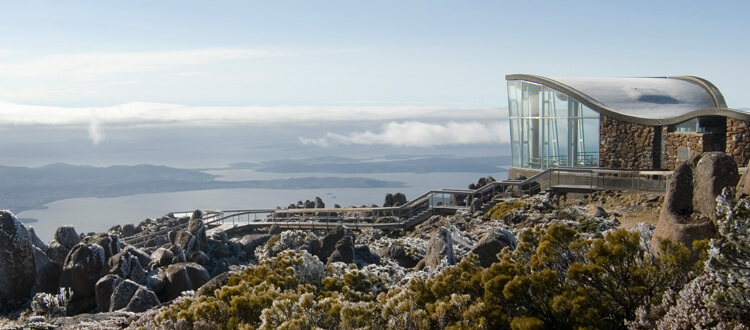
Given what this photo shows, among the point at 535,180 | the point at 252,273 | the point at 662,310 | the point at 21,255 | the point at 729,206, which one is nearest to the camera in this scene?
the point at 729,206

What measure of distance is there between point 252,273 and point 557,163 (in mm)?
21666

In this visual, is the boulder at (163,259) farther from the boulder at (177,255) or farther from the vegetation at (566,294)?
the vegetation at (566,294)

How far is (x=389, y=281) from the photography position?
486 inches

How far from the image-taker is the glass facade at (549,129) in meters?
30.5

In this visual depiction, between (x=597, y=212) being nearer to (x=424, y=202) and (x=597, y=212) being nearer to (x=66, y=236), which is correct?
(x=424, y=202)

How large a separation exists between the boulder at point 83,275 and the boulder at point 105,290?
88cm

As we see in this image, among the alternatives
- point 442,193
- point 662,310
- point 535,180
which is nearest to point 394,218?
A: point 442,193

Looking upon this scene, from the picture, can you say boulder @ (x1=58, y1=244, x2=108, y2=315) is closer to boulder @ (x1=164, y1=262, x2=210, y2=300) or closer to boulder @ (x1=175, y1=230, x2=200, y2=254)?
→ boulder @ (x1=164, y1=262, x2=210, y2=300)

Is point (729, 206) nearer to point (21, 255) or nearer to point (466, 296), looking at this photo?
point (466, 296)

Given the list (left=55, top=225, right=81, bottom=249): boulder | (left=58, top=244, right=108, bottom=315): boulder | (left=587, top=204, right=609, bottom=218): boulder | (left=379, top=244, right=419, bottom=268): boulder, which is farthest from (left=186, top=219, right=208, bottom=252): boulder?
(left=587, top=204, right=609, bottom=218): boulder

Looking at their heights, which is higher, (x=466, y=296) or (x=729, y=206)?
(x=729, y=206)

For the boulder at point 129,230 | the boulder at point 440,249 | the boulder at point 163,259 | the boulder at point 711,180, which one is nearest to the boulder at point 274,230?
the boulder at point 129,230

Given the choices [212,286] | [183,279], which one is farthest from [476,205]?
[212,286]

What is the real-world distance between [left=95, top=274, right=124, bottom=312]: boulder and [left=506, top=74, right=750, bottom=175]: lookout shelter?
19.3m
